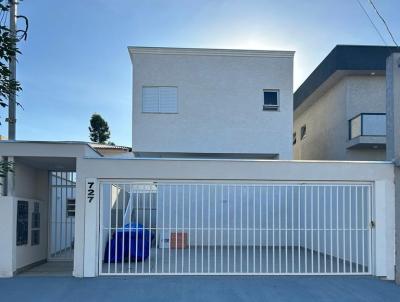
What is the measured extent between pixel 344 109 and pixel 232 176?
815 centimetres

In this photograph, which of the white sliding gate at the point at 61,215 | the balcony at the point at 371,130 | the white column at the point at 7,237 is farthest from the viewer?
the balcony at the point at 371,130

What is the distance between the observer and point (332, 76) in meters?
15.2

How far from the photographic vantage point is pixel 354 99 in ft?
49.3

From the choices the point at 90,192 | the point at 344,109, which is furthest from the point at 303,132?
the point at 90,192

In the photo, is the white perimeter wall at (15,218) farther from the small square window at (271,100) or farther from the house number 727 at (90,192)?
the small square window at (271,100)

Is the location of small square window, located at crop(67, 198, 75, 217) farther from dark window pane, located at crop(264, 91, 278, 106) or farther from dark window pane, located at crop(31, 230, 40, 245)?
dark window pane, located at crop(264, 91, 278, 106)

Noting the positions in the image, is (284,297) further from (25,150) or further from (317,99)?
(317,99)

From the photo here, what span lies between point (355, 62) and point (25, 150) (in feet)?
38.0

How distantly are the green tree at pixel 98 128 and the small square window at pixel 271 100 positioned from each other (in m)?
16.7

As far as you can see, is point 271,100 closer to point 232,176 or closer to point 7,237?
point 232,176

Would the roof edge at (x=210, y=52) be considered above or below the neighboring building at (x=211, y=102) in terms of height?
above

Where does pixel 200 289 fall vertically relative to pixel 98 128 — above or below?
below

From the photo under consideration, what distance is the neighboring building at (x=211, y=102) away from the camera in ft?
49.9

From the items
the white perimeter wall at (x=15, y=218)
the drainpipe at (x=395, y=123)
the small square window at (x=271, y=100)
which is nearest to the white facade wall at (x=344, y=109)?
the small square window at (x=271, y=100)
